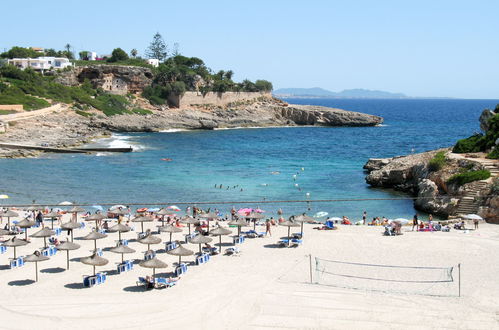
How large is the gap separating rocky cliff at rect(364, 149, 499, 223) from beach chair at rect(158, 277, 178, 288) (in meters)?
17.4

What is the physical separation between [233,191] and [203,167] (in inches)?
503

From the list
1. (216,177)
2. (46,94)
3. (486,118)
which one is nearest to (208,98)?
(46,94)

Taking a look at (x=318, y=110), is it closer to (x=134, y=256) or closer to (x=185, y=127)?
(x=185, y=127)

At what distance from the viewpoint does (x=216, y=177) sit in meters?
45.1

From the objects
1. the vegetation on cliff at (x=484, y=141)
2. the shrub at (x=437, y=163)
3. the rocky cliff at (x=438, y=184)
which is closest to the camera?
the rocky cliff at (x=438, y=184)

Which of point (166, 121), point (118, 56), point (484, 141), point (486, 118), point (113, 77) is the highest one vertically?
point (118, 56)

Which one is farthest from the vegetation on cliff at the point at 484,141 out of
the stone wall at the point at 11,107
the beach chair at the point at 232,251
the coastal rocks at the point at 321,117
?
the coastal rocks at the point at 321,117

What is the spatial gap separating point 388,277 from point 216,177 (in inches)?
1081

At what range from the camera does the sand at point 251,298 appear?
49.5 feet

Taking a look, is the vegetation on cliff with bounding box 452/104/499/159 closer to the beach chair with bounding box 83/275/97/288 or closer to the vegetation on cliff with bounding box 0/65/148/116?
the beach chair with bounding box 83/275/97/288

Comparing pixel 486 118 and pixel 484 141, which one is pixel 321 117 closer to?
pixel 486 118

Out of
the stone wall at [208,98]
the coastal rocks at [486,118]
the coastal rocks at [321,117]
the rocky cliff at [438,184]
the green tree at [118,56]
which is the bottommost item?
the rocky cliff at [438,184]

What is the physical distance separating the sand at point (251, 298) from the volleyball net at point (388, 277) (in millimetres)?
362

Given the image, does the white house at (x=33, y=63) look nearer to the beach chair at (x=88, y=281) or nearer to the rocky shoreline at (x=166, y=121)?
the rocky shoreline at (x=166, y=121)
